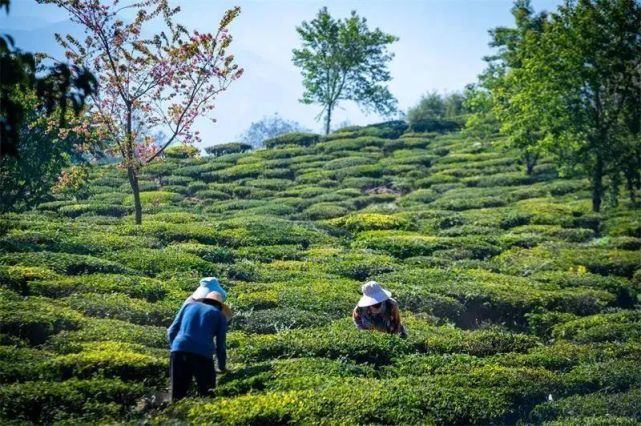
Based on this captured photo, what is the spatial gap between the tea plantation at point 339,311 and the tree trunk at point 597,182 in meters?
0.48

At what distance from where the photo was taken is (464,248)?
87.0ft

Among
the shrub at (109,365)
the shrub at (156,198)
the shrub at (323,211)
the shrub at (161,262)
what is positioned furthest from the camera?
the shrub at (156,198)

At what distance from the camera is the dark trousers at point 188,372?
419 inches

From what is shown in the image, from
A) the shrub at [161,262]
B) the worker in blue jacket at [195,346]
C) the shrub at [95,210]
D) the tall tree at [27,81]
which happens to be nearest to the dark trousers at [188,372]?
the worker in blue jacket at [195,346]

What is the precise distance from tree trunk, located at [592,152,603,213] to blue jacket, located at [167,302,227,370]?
26.7m

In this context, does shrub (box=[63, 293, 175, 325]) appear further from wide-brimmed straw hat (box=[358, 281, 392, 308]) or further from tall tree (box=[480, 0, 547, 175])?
tall tree (box=[480, 0, 547, 175])

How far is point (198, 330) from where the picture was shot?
35.1ft

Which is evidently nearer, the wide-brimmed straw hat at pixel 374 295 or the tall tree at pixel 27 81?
the tall tree at pixel 27 81

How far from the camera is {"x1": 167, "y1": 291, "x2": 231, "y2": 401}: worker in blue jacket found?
10625 mm

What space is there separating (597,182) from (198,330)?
27.4m

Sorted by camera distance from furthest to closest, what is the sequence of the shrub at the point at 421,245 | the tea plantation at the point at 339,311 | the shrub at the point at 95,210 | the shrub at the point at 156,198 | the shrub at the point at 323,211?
the shrub at the point at 156,198
the shrub at the point at 323,211
the shrub at the point at 95,210
the shrub at the point at 421,245
the tea plantation at the point at 339,311

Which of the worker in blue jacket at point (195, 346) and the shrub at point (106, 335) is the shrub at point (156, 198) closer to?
the shrub at point (106, 335)

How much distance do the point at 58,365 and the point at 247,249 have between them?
13392mm

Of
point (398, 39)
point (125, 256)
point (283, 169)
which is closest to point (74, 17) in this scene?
point (125, 256)
